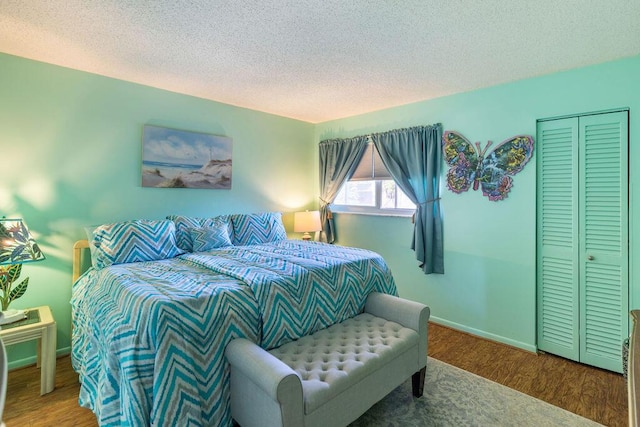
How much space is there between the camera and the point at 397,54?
7.93 feet

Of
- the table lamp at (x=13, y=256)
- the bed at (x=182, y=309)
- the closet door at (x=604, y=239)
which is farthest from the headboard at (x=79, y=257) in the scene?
the closet door at (x=604, y=239)

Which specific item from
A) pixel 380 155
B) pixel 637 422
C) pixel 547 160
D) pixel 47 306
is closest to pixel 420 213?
pixel 380 155

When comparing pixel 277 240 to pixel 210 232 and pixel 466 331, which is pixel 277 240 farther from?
pixel 466 331

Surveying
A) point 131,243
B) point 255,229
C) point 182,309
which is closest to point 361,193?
point 255,229

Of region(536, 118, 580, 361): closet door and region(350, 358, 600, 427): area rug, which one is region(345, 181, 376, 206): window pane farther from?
region(350, 358, 600, 427): area rug

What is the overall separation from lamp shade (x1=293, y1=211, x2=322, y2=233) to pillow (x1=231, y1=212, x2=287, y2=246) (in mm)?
484

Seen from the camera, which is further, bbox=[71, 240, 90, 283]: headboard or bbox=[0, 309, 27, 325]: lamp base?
bbox=[71, 240, 90, 283]: headboard

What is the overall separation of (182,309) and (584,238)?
9.84 ft

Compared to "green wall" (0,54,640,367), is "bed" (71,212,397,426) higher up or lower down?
lower down

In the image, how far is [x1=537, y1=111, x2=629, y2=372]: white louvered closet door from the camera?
8.09 ft

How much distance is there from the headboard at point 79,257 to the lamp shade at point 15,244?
1.63ft

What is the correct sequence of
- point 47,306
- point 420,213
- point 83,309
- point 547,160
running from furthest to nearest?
point 420,213 → point 547,160 → point 47,306 → point 83,309

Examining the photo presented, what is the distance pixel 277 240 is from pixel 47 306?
2.05 m

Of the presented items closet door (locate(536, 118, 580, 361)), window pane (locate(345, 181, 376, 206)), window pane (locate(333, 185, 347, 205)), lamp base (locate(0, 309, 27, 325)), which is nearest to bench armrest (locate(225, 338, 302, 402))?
lamp base (locate(0, 309, 27, 325))
